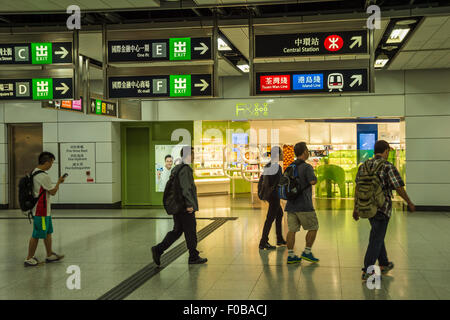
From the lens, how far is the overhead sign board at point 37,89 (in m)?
6.62

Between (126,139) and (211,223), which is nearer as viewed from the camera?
(211,223)

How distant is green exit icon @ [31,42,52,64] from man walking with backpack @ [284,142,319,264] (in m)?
3.66

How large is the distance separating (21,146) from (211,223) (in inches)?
263

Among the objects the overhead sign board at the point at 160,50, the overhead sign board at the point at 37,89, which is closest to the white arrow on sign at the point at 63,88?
the overhead sign board at the point at 37,89

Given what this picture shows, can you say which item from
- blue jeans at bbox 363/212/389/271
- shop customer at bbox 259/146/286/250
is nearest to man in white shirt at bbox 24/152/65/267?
shop customer at bbox 259/146/286/250

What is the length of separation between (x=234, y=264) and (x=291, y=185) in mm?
1328

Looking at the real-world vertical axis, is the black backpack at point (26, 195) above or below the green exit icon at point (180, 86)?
below

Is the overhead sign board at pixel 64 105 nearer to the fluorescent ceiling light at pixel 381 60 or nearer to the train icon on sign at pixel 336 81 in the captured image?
the train icon on sign at pixel 336 81

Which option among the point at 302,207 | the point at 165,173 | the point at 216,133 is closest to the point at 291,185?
the point at 302,207

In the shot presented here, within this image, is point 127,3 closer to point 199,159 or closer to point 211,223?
point 211,223

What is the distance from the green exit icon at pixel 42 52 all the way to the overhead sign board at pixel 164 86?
1014 millimetres

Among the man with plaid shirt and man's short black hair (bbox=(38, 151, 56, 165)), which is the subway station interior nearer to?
the man with plaid shirt

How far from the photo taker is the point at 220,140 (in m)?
15.8
